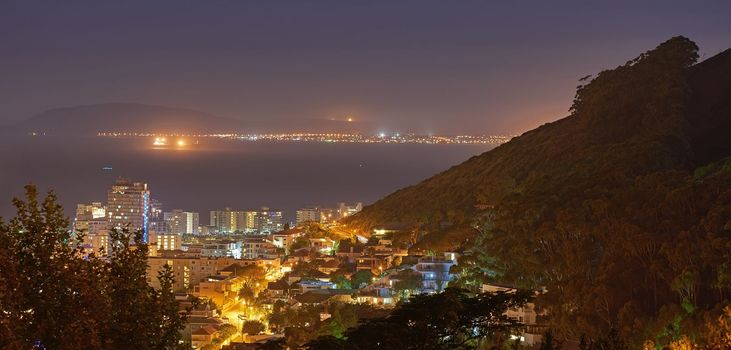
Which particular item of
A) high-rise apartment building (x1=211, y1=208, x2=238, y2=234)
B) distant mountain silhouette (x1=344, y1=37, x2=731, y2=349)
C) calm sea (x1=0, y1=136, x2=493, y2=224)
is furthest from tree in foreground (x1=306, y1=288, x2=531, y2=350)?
high-rise apartment building (x1=211, y1=208, x2=238, y2=234)

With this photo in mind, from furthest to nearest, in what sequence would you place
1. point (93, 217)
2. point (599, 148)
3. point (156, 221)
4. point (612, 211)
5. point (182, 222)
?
point (182, 222) → point (156, 221) → point (93, 217) → point (599, 148) → point (612, 211)

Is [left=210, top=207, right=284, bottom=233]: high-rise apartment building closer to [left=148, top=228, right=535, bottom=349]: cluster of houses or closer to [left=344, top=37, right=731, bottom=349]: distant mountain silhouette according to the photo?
[left=148, top=228, right=535, bottom=349]: cluster of houses

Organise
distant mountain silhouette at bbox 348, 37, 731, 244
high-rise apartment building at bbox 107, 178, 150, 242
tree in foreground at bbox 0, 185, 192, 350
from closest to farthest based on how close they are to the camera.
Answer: tree in foreground at bbox 0, 185, 192, 350
distant mountain silhouette at bbox 348, 37, 731, 244
high-rise apartment building at bbox 107, 178, 150, 242

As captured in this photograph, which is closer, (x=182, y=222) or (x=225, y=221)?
(x=182, y=222)

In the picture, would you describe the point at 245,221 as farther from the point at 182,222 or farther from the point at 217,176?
the point at 217,176

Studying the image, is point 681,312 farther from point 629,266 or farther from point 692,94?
point 692,94

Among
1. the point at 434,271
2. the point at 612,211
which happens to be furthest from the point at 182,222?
the point at 612,211
